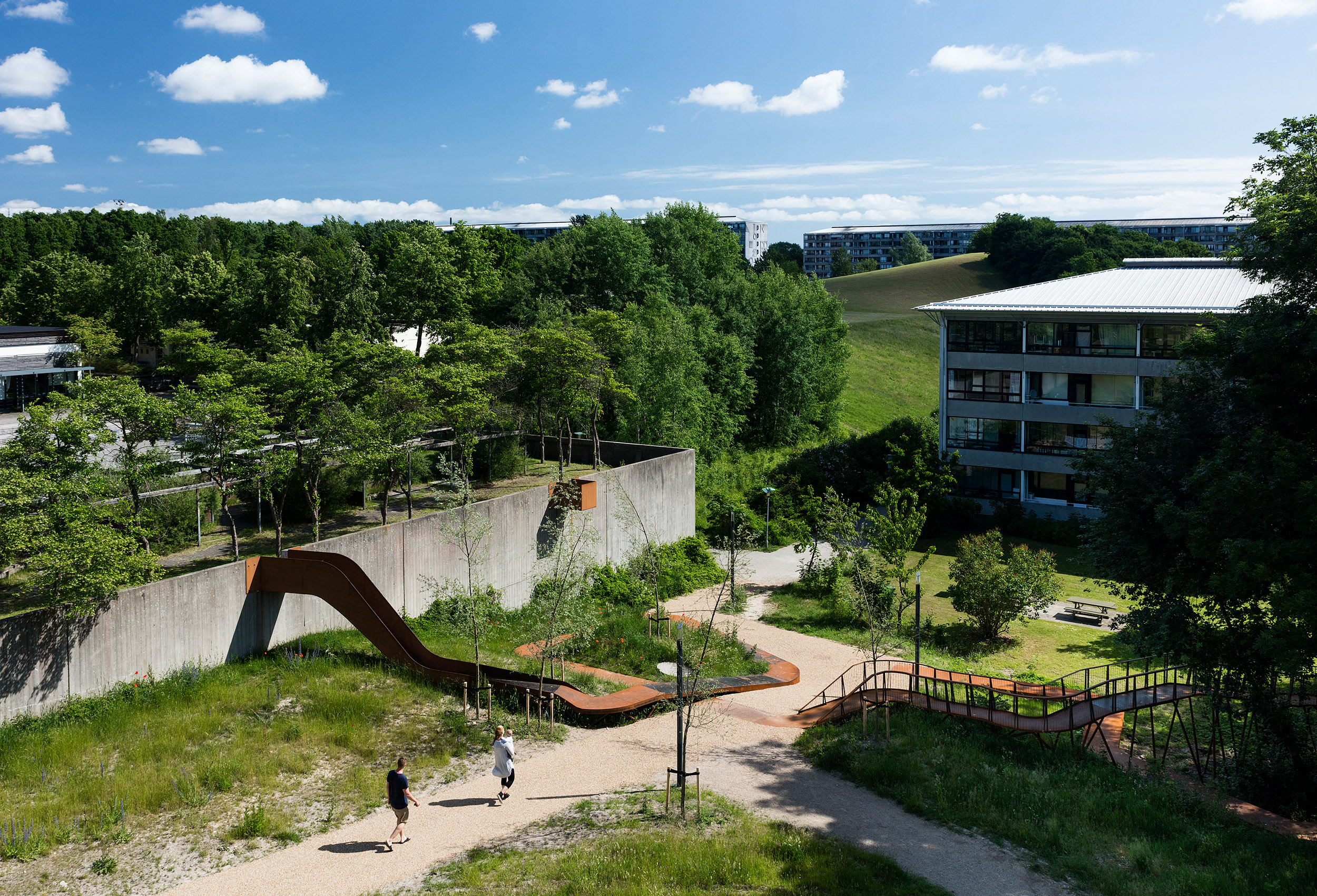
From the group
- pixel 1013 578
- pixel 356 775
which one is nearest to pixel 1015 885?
pixel 356 775

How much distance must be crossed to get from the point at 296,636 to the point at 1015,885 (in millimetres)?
17765

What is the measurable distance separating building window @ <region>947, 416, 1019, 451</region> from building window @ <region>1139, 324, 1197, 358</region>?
6.88m

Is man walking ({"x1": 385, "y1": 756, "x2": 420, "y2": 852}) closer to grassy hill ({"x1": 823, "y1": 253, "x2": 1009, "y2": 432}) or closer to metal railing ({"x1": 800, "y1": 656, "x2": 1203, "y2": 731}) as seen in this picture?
metal railing ({"x1": 800, "y1": 656, "x2": 1203, "y2": 731})

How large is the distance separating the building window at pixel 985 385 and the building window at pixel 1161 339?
5.95 meters

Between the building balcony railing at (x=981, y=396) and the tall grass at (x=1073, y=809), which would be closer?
the tall grass at (x=1073, y=809)

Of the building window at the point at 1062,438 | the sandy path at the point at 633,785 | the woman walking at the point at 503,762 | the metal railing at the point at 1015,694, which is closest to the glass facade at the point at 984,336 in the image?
Result: the building window at the point at 1062,438

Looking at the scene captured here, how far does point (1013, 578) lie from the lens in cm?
2925

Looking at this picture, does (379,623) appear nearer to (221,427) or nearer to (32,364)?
(221,427)

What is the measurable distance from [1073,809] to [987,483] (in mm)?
32973

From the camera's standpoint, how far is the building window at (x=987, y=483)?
4731cm

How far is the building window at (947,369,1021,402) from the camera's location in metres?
47.3

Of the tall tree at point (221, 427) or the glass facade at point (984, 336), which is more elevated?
the glass facade at point (984, 336)

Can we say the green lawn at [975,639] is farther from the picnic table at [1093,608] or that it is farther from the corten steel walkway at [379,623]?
the corten steel walkway at [379,623]

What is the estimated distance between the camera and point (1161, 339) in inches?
1706
